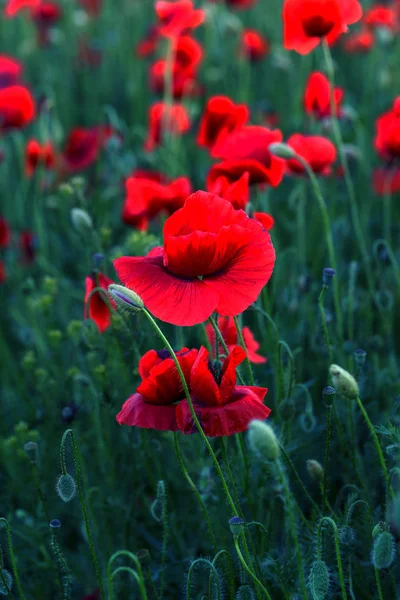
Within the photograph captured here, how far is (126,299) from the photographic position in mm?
1023

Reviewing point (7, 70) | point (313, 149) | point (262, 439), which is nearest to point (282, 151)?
point (313, 149)

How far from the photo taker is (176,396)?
1097 mm

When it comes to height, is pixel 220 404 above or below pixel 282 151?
below

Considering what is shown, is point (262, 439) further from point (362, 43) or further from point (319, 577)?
point (362, 43)

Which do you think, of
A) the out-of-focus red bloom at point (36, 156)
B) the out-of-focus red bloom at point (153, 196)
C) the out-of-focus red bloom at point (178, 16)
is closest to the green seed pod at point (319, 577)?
the out-of-focus red bloom at point (153, 196)

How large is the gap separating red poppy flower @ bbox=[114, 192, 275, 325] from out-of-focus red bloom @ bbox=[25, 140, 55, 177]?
1468mm

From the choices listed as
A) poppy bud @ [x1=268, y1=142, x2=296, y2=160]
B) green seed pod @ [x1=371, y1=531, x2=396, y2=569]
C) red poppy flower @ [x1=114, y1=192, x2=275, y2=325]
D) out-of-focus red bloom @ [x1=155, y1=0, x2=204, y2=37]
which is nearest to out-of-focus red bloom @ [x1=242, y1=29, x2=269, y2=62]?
out-of-focus red bloom @ [x1=155, y1=0, x2=204, y2=37]

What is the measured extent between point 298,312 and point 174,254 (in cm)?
105

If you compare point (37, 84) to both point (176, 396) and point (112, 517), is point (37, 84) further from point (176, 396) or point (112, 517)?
point (176, 396)

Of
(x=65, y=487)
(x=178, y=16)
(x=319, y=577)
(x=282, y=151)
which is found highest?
(x=178, y=16)

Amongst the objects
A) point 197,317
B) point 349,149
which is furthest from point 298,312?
point 197,317

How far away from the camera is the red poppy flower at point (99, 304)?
4.75 ft

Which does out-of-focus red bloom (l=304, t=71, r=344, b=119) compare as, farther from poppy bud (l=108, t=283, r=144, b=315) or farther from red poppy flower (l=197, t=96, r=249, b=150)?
poppy bud (l=108, t=283, r=144, b=315)

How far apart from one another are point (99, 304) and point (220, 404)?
55cm
